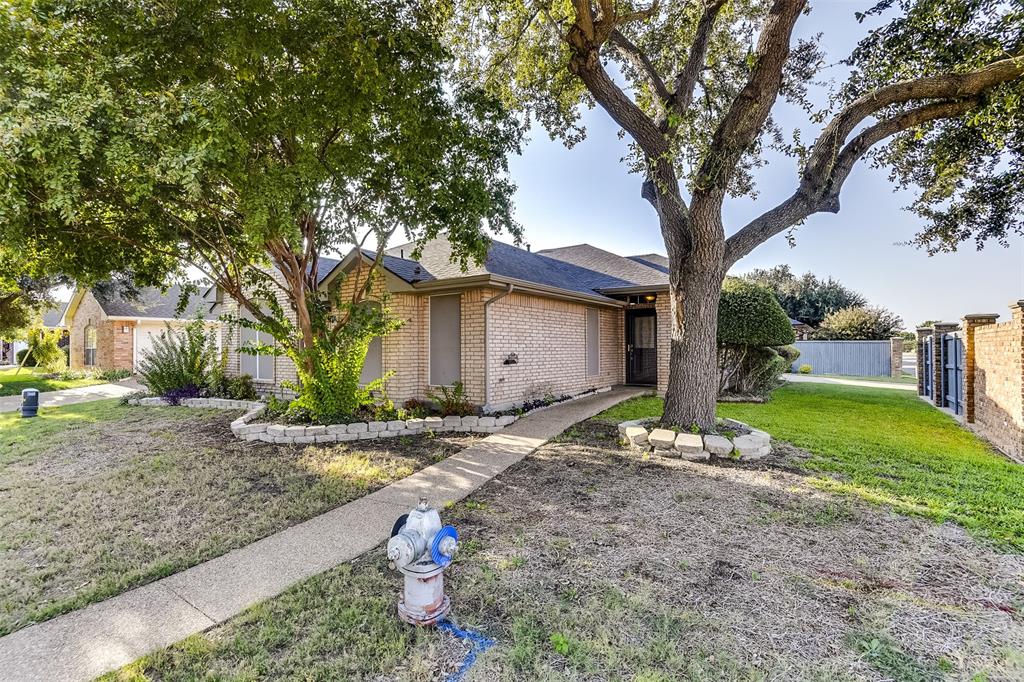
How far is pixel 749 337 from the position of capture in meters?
11.0

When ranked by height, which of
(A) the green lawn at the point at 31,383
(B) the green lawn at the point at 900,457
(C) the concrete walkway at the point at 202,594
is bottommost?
(C) the concrete walkway at the point at 202,594

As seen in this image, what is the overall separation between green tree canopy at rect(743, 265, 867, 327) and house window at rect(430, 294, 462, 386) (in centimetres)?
2670

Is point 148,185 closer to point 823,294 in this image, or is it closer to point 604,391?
point 604,391

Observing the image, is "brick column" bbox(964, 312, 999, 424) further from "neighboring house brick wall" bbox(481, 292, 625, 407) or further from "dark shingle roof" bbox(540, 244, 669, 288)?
"neighboring house brick wall" bbox(481, 292, 625, 407)

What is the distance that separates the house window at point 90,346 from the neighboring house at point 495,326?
1239 centimetres

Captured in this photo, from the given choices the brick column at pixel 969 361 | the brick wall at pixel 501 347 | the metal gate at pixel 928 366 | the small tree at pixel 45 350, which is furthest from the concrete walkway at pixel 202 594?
the small tree at pixel 45 350

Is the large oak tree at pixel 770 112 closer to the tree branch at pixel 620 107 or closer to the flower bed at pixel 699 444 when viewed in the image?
the tree branch at pixel 620 107

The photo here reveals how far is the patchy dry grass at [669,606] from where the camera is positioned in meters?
2.44

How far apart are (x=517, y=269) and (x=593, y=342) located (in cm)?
359

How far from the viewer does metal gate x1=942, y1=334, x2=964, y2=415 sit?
8898 millimetres

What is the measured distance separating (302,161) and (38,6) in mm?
2861

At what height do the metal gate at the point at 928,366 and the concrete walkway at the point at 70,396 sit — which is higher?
the metal gate at the point at 928,366

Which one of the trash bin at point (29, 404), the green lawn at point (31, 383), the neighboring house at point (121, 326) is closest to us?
the trash bin at point (29, 404)

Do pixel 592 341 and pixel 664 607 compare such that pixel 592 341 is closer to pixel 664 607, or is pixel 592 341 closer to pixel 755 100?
pixel 755 100
